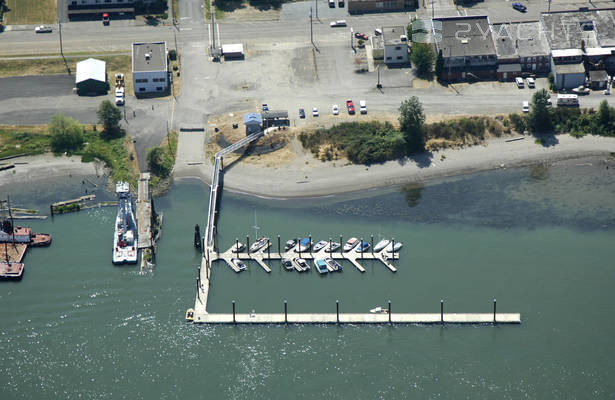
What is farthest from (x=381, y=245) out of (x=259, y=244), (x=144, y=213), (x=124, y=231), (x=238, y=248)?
(x=124, y=231)

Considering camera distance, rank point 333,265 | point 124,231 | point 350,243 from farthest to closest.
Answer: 1. point 124,231
2. point 350,243
3. point 333,265

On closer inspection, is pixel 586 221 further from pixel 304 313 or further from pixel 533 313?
pixel 304 313

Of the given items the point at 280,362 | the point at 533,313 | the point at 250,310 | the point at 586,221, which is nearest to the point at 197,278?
the point at 250,310

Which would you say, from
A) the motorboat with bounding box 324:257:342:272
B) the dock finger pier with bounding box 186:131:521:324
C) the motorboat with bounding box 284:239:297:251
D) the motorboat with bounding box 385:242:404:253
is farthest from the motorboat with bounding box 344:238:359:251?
the motorboat with bounding box 284:239:297:251

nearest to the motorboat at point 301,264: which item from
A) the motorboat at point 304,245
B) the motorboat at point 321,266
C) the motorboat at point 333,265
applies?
the motorboat at point 321,266

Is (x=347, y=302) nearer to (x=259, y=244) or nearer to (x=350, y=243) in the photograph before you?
(x=350, y=243)

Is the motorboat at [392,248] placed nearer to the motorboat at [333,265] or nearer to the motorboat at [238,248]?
the motorboat at [333,265]
